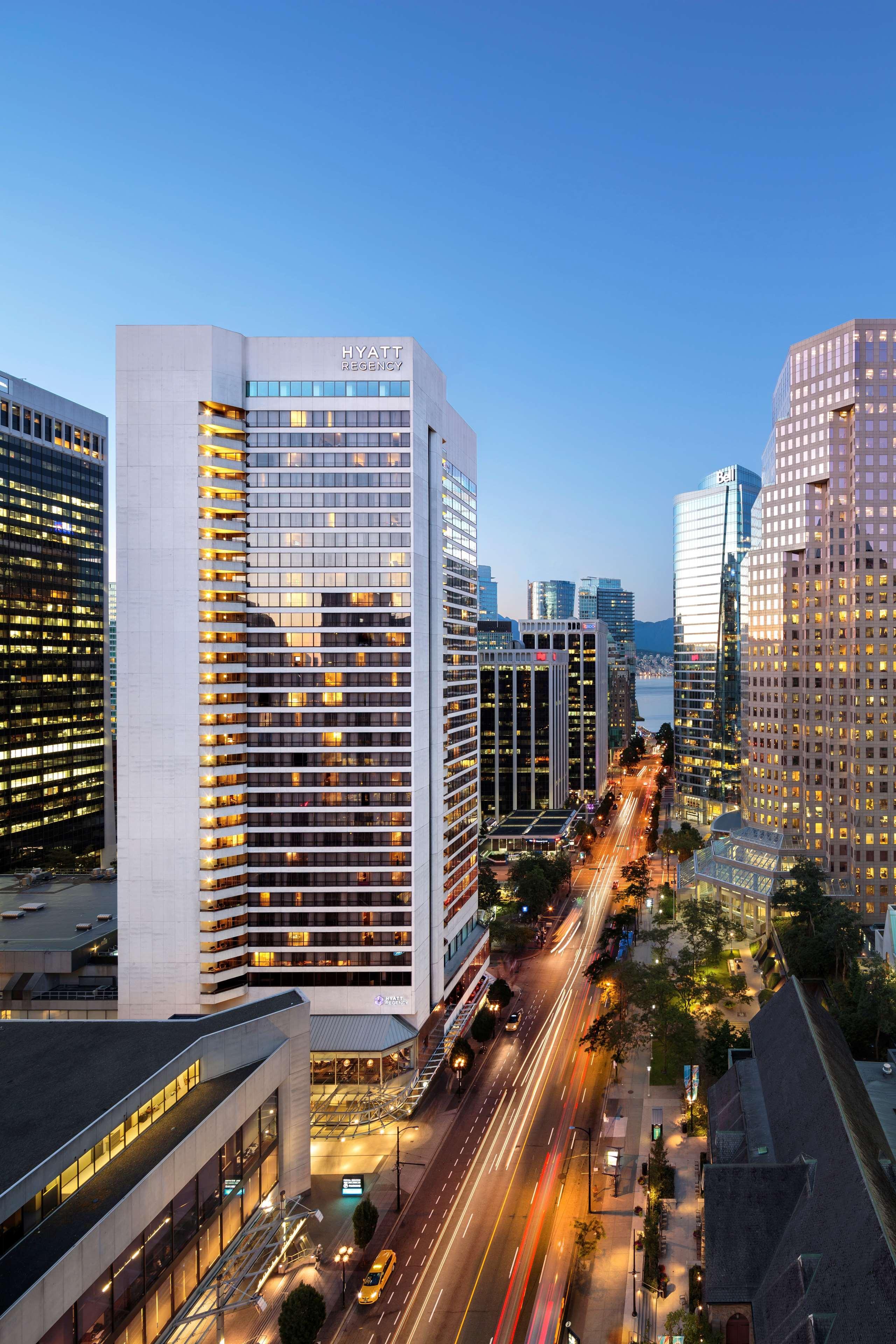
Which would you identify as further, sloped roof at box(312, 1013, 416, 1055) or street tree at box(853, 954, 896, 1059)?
sloped roof at box(312, 1013, 416, 1055)

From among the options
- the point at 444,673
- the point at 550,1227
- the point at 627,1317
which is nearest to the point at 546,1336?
the point at 627,1317

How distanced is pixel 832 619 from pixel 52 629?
147112 millimetres

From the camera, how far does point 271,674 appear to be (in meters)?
90.4

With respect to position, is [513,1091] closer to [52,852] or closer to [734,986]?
[734,986]

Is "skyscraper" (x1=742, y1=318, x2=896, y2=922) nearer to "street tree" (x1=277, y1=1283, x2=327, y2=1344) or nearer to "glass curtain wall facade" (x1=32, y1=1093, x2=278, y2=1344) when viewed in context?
"glass curtain wall facade" (x1=32, y1=1093, x2=278, y2=1344)

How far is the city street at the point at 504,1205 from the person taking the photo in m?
53.9

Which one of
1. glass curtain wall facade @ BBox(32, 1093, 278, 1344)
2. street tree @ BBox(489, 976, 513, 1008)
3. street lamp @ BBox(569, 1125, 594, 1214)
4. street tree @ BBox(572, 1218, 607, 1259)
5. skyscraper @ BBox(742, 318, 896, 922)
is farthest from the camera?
skyscraper @ BBox(742, 318, 896, 922)

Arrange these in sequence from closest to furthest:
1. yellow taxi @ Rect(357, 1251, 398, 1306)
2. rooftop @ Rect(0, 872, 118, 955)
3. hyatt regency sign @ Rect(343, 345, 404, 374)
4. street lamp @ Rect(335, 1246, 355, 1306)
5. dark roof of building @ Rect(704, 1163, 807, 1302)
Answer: dark roof of building @ Rect(704, 1163, 807, 1302), yellow taxi @ Rect(357, 1251, 398, 1306), street lamp @ Rect(335, 1246, 355, 1306), hyatt regency sign @ Rect(343, 345, 404, 374), rooftop @ Rect(0, 872, 118, 955)

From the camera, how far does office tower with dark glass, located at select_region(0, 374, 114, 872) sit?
165 meters

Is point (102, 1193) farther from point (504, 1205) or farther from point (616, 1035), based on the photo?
point (616, 1035)

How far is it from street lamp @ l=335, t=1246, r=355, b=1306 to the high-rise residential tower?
27.4 meters

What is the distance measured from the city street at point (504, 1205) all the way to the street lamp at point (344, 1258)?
1.37 meters

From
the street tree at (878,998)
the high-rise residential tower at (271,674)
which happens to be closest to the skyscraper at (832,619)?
the street tree at (878,998)

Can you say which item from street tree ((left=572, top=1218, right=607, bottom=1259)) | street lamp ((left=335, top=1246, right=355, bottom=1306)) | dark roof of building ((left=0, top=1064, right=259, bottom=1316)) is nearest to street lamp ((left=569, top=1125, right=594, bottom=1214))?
street tree ((left=572, top=1218, right=607, bottom=1259))
